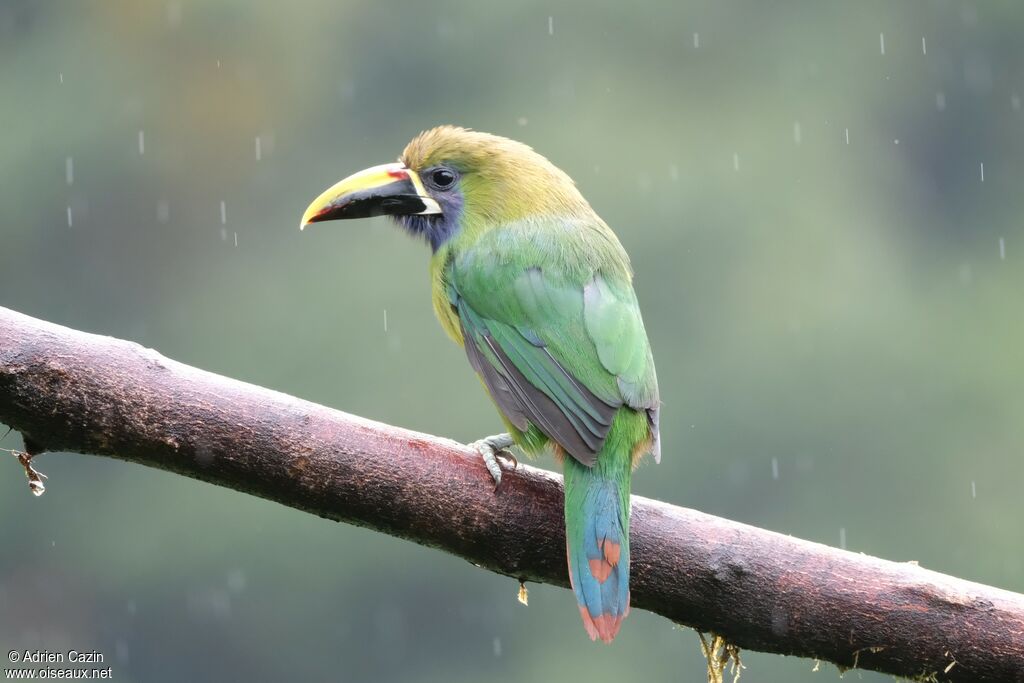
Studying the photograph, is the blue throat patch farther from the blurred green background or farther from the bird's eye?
the blurred green background

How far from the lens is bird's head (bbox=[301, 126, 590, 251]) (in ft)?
12.1

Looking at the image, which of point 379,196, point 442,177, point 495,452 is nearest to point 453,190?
point 442,177

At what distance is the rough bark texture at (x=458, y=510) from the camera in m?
2.70

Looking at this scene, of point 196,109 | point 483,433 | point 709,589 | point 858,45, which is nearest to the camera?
point 709,589

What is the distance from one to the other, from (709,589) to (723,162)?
1425cm

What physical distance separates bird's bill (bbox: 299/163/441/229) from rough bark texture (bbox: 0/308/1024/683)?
100cm

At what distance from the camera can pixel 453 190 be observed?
12.4 feet

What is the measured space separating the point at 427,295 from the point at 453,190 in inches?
388

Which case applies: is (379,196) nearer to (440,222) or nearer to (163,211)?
(440,222)

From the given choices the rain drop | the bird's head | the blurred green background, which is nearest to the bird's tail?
the bird's head

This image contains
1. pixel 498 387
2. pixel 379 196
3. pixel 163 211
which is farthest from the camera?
pixel 163 211

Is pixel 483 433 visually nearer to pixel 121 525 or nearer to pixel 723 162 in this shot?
pixel 121 525

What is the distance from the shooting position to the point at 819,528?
14.3m

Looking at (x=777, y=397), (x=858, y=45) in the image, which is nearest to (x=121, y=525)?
(x=777, y=397)
